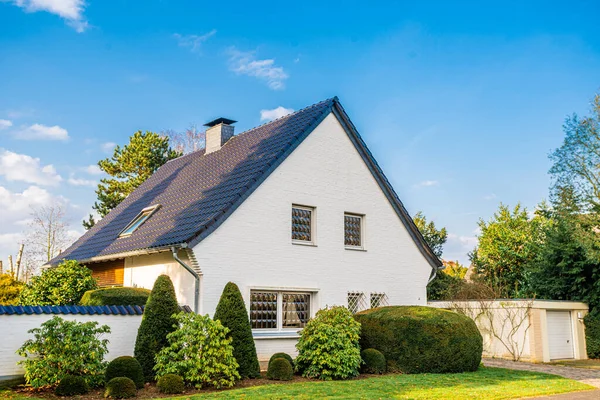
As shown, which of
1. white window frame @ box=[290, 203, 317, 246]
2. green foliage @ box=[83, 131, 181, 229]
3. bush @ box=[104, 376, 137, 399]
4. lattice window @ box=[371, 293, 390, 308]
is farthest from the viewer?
green foliage @ box=[83, 131, 181, 229]

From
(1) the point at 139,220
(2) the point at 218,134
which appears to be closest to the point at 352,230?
(2) the point at 218,134

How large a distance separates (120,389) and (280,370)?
12.6ft

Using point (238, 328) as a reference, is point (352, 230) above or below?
above

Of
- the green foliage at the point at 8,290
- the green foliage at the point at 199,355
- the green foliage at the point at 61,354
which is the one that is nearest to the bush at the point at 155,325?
the green foliage at the point at 199,355

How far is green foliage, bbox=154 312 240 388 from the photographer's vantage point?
12406mm

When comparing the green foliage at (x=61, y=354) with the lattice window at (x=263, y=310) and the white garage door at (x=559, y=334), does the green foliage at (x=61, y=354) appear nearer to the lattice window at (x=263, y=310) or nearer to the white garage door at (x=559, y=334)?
the lattice window at (x=263, y=310)

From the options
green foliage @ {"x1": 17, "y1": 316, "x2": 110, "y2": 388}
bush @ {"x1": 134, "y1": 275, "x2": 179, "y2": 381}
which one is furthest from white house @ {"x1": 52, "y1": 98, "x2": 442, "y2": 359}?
green foliage @ {"x1": 17, "y1": 316, "x2": 110, "y2": 388}

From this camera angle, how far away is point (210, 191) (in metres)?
17.7

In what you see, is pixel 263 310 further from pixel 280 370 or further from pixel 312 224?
pixel 312 224

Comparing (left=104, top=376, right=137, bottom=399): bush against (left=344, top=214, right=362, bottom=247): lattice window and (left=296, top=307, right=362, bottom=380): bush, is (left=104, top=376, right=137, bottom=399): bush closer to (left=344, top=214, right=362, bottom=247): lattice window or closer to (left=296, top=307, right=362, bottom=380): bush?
(left=296, top=307, right=362, bottom=380): bush

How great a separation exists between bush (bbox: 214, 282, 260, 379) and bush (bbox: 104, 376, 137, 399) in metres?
2.82

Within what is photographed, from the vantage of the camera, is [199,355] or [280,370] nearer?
[199,355]

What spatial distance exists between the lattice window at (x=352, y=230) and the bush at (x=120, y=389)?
910cm

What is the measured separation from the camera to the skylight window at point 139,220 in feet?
63.2
